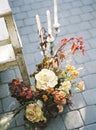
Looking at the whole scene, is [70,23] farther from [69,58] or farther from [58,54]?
[58,54]

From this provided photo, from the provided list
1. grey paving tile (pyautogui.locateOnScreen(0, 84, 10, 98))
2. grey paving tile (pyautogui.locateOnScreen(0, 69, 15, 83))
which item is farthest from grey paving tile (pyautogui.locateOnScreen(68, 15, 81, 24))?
grey paving tile (pyautogui.locateOnScreen(0, 84, 10, 98))

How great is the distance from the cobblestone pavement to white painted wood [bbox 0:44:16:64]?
2.40ft

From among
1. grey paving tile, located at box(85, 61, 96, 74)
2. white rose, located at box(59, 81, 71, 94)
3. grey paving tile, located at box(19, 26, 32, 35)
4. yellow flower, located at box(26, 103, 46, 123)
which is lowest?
yellow flower, located at box(26, 103, 46, 123)

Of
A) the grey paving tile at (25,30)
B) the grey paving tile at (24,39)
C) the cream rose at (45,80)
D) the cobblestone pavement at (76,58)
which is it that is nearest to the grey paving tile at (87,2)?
the cobblestone pavement at (76,58)

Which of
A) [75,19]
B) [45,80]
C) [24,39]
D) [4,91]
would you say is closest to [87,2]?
[75,19]

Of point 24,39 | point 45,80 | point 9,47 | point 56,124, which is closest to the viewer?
point 45,80

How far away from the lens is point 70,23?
13.8 feet

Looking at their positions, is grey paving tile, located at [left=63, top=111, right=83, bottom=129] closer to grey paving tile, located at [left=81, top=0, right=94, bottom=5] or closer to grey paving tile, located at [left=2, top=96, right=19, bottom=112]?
grey paving tile, located at [left=2, top=96, right=19, bottom=112]

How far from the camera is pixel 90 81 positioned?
3.29 meters

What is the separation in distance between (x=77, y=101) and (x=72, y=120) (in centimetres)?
28

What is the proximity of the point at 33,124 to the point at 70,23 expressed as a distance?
2.05m

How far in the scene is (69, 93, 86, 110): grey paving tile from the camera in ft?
9.86

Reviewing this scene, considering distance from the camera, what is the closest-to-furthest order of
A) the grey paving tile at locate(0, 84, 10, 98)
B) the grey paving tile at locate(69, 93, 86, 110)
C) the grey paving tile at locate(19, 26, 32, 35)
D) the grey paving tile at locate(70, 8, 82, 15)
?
the grey paving tile at locate(69, 93, 86, 110) → the grey paving tile at locate(0, 84, 10, 98) → the grey paving tile at locate(19, 26, 32, 35) → the grey paving tile at locate(70, 8, 82, 15)

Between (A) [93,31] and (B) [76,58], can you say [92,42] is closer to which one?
(A) [93,31]
